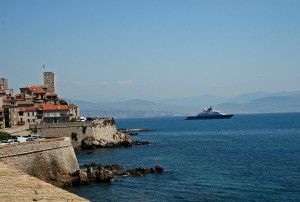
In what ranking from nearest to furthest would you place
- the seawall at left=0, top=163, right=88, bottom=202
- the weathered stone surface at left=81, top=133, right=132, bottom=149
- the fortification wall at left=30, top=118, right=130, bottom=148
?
the seawall at left=0, top=163, right=88, bottom=202
the fortification wall at left=30, top=118, right=130, bottom=148
the weathered stone surface at left=81, top=133, right=132, bottom=149

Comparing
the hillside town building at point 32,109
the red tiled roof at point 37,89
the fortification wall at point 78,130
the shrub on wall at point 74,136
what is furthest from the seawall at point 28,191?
the red tiled roof at point 37,89

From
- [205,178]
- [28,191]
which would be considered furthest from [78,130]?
[28,191]

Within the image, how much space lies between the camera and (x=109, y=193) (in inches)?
1690

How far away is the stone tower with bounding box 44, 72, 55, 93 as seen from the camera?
114 m

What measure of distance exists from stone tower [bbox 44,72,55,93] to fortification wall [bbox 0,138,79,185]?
6601 cm

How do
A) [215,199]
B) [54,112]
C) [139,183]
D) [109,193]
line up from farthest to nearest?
[54,112], [139,183], [109,193], [215,199]

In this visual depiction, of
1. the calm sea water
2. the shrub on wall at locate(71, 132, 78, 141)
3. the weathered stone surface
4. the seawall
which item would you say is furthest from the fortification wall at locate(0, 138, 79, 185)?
the weathered stone surface

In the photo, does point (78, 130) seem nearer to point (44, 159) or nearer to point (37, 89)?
point (37, 89)

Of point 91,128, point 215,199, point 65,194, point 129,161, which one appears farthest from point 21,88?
point 65,194

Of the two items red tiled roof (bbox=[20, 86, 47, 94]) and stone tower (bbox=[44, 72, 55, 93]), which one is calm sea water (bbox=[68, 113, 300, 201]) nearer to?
red tiled roof (bbox=[20, 86, 47, 94])

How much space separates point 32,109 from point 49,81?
25.6m

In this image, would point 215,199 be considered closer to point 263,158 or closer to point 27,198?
point 27,198

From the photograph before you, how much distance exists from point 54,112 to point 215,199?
5873 cm

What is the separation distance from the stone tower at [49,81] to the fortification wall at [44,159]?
6601cm
